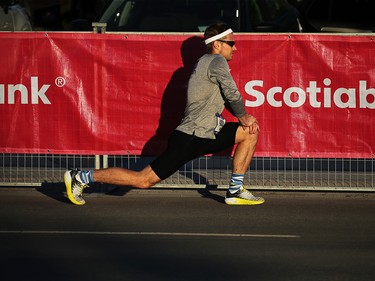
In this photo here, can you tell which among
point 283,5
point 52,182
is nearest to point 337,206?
point 52,182

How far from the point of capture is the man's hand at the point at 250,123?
11664 mm

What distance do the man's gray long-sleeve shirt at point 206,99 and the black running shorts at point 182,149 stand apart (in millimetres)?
67

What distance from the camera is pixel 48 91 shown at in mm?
12820

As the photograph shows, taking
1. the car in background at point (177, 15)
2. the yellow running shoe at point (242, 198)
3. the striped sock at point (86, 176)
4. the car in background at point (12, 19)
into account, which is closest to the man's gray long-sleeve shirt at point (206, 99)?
the yellow running shoe at point (242, 198)

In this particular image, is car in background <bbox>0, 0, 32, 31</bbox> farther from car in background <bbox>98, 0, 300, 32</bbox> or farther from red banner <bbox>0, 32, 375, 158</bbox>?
red banner <bbox>0, 32, 375, 158</bbox>

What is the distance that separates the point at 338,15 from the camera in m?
21.7

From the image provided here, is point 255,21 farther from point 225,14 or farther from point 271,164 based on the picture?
point 271,164

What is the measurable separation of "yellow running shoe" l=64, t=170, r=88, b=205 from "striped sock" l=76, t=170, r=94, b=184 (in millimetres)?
48

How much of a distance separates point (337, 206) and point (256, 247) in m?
2.39

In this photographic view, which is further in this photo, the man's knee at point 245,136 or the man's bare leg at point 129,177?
the man's knee at point 245,136

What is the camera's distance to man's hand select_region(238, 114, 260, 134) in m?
11.7

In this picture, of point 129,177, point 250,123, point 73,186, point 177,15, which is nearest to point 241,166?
point 250,123

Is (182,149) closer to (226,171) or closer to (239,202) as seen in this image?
(239,202)

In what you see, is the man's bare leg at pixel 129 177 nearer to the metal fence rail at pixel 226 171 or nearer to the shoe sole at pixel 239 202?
the shoe sole at pixel 239 202
